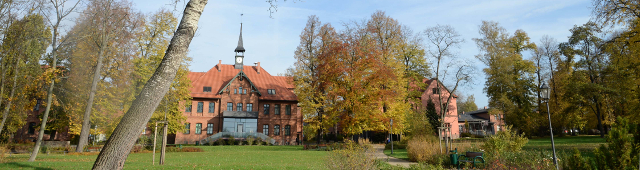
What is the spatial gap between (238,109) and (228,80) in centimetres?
442

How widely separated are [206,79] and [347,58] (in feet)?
79.3

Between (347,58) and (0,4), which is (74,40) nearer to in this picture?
(0,4)

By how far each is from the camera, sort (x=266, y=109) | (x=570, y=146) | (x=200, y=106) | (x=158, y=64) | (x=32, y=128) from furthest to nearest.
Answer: (x=266, y=109)
(x=200, y=106)
(x=32, y=128)
(x=158, y=64)
(x=570, y=146)

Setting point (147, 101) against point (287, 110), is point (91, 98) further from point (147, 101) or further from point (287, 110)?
point (287, 110)

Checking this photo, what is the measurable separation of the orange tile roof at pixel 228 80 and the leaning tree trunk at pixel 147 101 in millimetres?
35111

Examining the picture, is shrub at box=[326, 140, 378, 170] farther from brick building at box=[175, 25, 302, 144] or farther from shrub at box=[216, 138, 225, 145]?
brick building at box=[175, 25, 302, 144]

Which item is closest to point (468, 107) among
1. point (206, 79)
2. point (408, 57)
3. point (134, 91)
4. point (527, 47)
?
point (527, 47)

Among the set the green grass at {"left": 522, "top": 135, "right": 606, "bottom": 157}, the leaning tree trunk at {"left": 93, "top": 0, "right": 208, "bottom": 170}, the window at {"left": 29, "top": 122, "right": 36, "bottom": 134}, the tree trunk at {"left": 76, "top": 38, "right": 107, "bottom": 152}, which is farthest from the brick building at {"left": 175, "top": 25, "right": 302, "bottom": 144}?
the leaning tree trunk at {"left": 93, "top": 0, "right": 208, "bottom": 170}

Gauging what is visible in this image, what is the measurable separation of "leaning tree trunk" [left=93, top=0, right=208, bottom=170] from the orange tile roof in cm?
3511

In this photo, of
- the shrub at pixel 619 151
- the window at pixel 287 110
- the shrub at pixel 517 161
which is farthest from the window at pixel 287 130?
the shrub at pixel 619 151

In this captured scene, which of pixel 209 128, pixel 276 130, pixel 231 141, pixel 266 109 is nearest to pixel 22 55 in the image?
pixel 231 141

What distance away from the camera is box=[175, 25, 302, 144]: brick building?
37.1 m

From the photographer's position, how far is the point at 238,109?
38.7 meters

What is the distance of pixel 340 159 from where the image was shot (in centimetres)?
774
